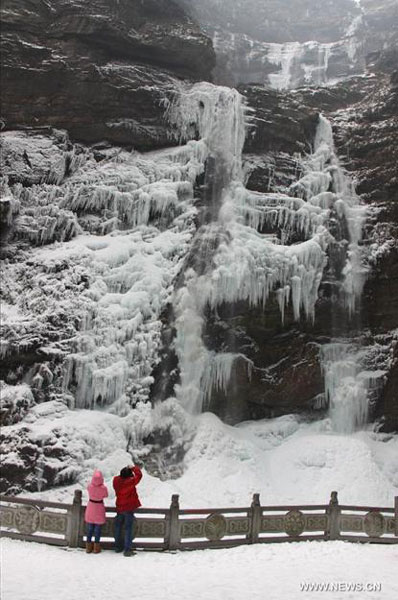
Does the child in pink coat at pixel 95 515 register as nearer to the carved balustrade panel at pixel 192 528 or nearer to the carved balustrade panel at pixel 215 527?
the carved balustrade panel at pixel 192 528

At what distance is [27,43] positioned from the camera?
21.2 metres

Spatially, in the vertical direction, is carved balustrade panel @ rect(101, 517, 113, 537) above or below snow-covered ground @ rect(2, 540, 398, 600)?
above

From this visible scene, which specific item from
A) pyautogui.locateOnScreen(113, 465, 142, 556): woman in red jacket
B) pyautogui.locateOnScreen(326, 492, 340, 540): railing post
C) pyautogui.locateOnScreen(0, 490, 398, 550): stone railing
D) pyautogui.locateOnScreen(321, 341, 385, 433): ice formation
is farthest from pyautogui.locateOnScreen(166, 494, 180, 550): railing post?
pyautogui.locateOnScreen(321, 341, 385, 433): ice formation

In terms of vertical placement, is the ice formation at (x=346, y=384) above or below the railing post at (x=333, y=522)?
above

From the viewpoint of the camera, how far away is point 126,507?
9141mm

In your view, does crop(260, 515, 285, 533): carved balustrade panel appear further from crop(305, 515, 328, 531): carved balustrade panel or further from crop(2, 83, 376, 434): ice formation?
crop(2, 83, 376, 434): ice formation

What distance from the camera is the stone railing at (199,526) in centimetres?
941

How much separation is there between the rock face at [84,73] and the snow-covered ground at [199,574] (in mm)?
16582

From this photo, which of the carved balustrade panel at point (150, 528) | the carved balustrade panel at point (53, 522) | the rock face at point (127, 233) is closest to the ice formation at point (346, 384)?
the rock face at point (127, 233)

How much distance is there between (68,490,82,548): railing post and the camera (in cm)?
929

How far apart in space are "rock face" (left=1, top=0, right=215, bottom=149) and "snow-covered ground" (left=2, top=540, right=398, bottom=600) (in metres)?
16.6

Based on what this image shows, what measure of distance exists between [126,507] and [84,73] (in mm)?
17878

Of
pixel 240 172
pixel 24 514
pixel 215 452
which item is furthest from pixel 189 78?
pixel 24 514

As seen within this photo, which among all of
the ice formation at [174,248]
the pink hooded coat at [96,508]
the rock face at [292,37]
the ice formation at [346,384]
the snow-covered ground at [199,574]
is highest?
the rock face at [292,37]
